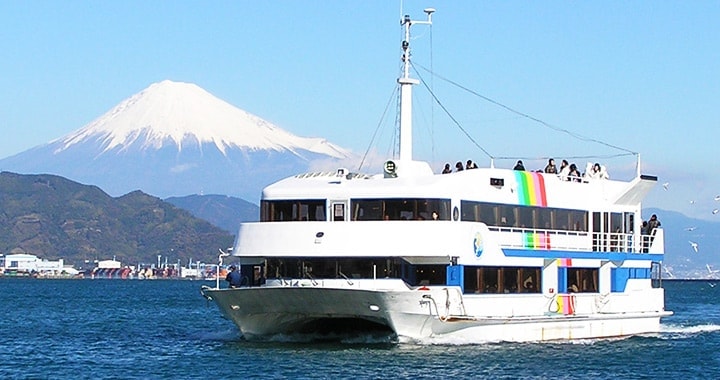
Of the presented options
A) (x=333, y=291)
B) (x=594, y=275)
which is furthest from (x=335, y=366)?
(x=594, y=275)

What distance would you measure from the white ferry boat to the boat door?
0.02 metres

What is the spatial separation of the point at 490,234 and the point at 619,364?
4.52 metres

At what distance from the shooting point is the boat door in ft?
113

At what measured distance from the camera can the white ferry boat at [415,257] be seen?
3350 cm

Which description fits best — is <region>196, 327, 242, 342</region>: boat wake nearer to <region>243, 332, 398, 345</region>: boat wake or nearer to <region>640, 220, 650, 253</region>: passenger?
<region>243, 332, 398, 345</region>: boat wake

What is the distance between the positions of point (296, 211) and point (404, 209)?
2689 millimetres

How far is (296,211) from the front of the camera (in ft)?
114

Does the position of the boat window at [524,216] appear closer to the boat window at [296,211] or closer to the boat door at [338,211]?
the boat door at [338,211]

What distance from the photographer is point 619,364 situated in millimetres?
33562

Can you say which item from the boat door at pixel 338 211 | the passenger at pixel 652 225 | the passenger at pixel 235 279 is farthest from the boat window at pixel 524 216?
the passenger at pixel 235 279

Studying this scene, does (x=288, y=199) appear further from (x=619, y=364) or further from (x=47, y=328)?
→ (x=47, y=328)

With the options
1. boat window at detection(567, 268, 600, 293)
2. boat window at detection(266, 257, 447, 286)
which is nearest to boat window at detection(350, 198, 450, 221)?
boat window at detection(266, 257, 447, 286)

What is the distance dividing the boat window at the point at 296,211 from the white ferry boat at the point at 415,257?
2 cm

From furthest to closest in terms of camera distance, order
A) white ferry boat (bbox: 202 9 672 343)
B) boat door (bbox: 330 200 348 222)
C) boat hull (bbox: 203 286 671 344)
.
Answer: boat door (bbox: 330 200 348 222) < white ferry boat (bbox: 202 9 672 343) < boat hull (bbox: 203 286 671 344)
